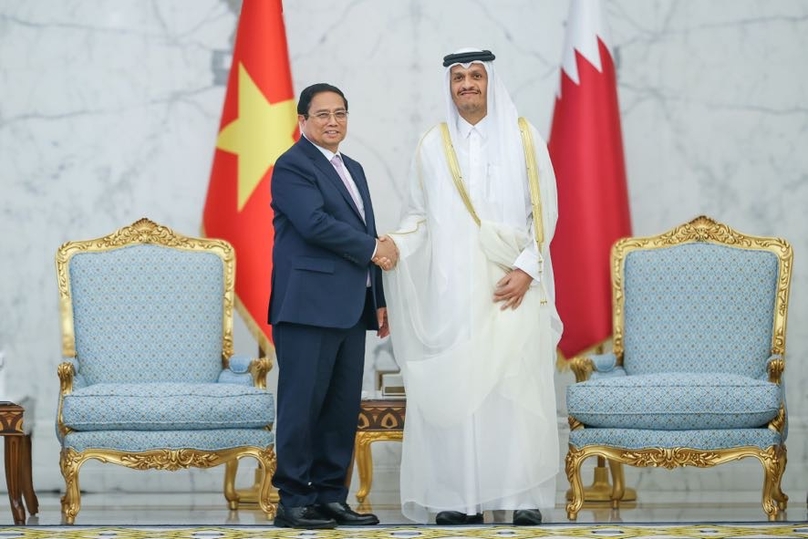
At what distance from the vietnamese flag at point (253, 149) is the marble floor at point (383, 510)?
923 millimetres

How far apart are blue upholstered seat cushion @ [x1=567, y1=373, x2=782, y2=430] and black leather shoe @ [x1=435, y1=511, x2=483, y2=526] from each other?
26.8 inches

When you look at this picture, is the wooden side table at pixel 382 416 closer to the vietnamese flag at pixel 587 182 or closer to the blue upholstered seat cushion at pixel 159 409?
the blue upholstered seat cushion at pixel 159 409

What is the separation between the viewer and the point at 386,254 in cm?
496

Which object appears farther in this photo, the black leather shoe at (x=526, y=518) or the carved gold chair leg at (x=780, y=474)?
the carved gold chair leg at (x=780, y=474)

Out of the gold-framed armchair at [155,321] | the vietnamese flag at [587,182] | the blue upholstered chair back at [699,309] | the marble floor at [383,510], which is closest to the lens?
the marble floor at [383,510]

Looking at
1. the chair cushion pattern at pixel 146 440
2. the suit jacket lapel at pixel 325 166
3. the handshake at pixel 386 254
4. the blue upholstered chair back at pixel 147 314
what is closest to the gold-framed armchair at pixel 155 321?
the blue upholstered chair back at pixel 147 314

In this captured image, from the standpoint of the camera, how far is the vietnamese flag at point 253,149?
6477mm

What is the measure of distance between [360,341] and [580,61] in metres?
2.31

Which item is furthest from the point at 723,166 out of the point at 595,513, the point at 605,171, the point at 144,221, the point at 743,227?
the point at 144,221

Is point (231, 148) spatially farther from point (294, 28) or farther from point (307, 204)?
point (307, 204)

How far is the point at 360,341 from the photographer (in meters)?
5.01

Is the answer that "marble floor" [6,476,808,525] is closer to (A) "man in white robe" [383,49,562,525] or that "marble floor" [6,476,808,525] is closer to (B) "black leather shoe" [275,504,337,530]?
(A) "man in white robe" [383,49,562,525]

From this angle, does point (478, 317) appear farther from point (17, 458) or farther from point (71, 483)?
point (17, 458)

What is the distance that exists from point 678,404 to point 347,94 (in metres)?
2.67
